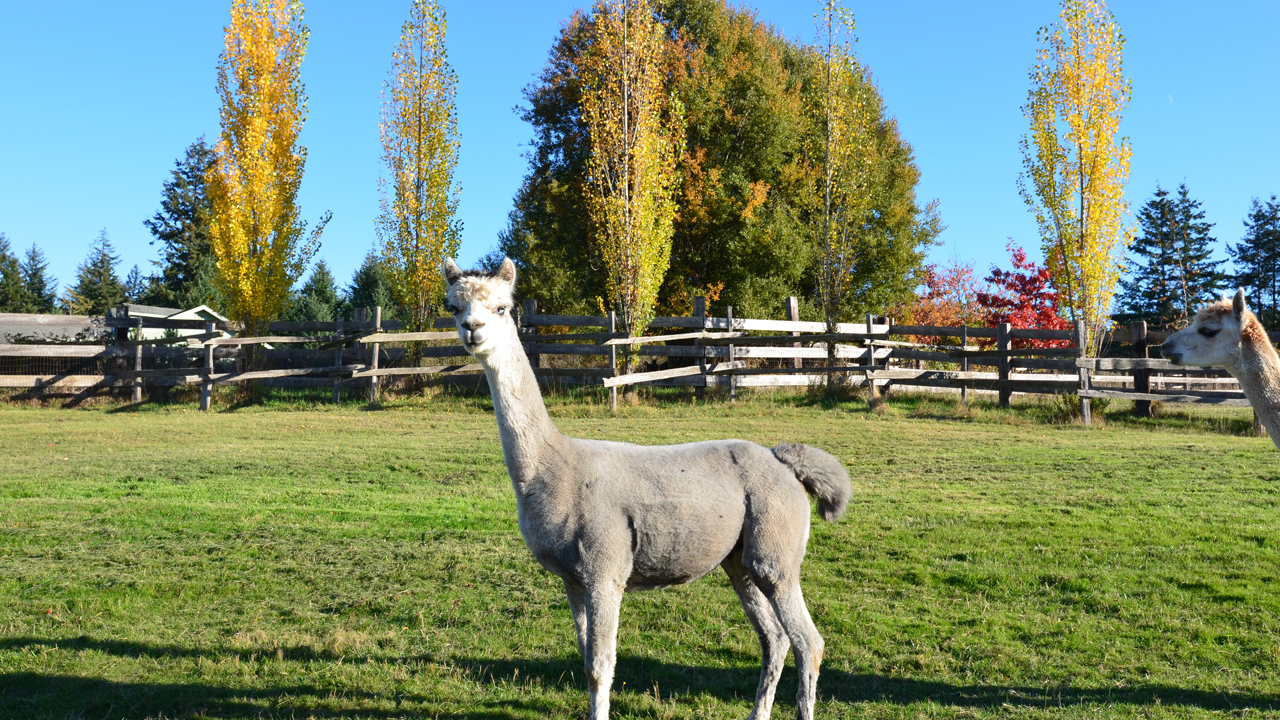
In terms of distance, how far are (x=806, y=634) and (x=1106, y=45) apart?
882 inches

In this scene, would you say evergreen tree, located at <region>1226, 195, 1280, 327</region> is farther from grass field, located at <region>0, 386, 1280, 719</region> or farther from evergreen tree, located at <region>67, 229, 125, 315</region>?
evergreen tree, located at <region>67, 229, 125, 315</region>

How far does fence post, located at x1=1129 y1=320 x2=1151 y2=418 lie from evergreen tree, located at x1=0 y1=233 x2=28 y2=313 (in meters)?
52.2

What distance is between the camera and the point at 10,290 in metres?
45.1

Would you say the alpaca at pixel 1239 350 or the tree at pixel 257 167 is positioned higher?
the tree at pixel 257 167

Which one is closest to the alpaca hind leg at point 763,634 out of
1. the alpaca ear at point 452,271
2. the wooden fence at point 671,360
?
the alpaca ear at point 452,271

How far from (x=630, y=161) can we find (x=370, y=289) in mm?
29408

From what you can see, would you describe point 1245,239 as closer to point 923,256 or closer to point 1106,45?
point 923,256

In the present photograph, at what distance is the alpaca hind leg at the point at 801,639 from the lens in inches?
159

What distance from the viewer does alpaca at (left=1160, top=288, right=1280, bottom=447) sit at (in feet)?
17.6

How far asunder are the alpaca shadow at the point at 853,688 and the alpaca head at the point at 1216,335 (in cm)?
225

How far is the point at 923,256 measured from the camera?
3372 centimetres

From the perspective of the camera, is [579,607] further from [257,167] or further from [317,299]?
[317,299]

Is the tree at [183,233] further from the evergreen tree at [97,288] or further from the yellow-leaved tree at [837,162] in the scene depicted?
the yellow-leaved tree at [837,162]

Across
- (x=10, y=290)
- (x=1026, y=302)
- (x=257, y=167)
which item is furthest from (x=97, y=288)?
Answer: (x=1026, y=302)
